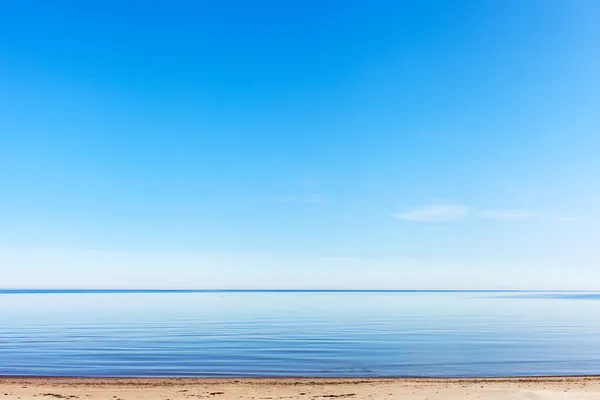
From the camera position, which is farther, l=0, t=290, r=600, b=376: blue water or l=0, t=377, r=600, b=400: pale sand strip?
l=0, t=290, r=600, b=376: blue water

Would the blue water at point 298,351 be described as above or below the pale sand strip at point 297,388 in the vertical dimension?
below

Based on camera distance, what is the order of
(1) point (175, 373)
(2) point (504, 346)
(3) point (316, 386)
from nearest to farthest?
(3) point (316, 386) < (1) point (175, 373) < (2) point (504, 346)

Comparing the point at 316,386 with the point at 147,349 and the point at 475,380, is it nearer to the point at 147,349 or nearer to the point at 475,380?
the point at 475,380

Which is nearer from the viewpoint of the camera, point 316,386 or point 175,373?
point 316,386

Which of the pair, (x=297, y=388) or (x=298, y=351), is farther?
(x=298, y=351)

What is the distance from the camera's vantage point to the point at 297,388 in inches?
848

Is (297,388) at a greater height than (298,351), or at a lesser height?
greater

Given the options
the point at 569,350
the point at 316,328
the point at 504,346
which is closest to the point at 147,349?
the point at 316,328

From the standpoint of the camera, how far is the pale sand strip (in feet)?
62.6

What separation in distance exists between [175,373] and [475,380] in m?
14.0

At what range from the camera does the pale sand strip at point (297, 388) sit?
62.6 ft

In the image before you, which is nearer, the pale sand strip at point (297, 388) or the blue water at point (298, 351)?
the pale sand strip at point (297, 388)

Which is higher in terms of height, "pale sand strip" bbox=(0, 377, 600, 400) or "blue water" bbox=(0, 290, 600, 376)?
"pale sand strip" bbox=(0, 377, 600, 400)

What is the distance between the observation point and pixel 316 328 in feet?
173
